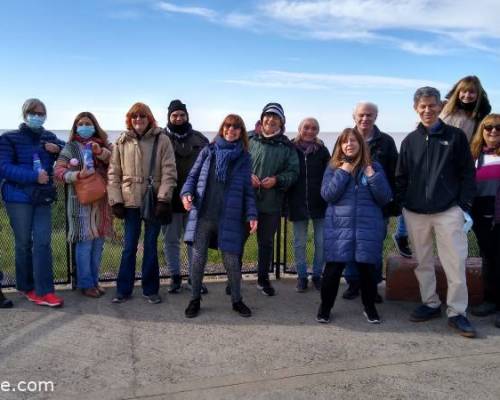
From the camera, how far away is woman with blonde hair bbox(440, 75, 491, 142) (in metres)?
4.80

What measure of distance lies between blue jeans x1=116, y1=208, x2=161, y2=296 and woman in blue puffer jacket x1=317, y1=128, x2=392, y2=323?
1.71 m

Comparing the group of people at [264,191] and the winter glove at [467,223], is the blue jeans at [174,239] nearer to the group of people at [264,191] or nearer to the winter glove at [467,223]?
the group of people at [264,191]

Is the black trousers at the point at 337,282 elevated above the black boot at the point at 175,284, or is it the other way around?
the black trousers at the point at 337,282

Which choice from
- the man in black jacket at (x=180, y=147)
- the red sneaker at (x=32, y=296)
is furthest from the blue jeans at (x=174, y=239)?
the red sneaker at (x=32, y=296)

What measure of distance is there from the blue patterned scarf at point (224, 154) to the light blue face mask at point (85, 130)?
1.30 m

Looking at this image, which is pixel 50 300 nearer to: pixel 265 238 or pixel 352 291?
pixel 265 238

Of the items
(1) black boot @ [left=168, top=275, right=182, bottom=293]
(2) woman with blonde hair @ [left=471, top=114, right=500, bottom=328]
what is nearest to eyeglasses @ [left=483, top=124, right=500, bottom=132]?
(2) woman with blonde hair @ [left=471, top=114, right=500, bottom=328]

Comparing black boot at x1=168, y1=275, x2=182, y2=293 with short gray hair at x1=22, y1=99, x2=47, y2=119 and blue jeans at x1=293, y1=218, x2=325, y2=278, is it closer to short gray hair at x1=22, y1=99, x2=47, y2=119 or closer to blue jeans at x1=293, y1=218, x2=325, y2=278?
blue jeans at x1=293, y1=218, x2=325, y2=278

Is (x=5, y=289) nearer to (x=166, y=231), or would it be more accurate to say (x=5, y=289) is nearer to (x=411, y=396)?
(x=166, y=231)

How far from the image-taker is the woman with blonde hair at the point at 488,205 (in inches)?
174

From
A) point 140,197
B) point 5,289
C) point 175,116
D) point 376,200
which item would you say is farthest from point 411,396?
point 5,289

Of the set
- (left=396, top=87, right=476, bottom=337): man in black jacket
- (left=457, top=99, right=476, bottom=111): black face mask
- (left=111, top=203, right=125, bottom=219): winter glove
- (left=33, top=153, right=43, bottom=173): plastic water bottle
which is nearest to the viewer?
(left=396, top=87, right=476, bottom=337): man in black jacket

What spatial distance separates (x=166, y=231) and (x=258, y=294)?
1.21m

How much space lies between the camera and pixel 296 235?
529cm
